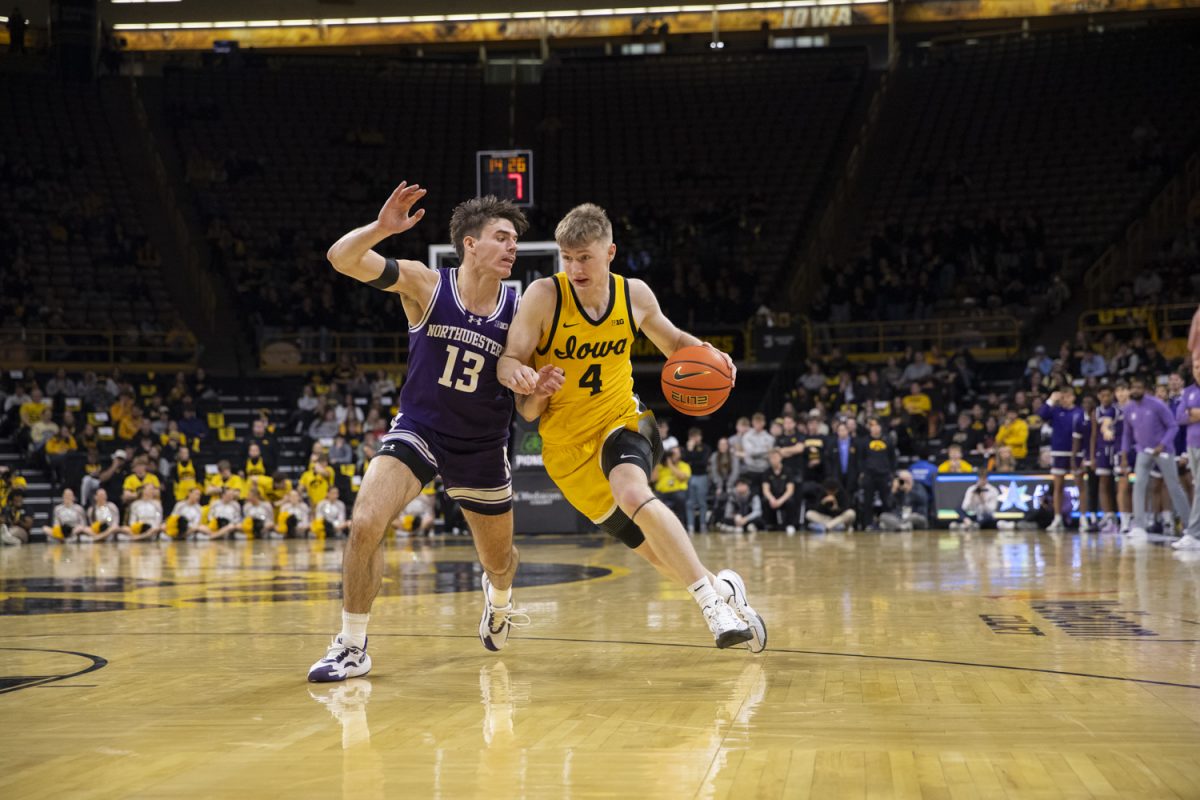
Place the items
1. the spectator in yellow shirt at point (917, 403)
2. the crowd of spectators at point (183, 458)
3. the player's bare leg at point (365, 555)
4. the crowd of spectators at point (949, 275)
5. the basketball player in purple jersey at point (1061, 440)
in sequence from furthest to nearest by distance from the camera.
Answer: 1. the crowd of spectators at point (949, 275)
2. the spectator in yellow shirt at point (917, 403)
3. the crowd of spectators at point (183, 458)
4. the basketball player in purple jersey at point (1061, 440)
5. the player's bare leg at point (365, 555)

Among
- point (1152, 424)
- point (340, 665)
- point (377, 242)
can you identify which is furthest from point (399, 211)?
point (1152, 424)

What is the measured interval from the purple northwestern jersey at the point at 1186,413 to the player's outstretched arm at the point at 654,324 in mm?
8332

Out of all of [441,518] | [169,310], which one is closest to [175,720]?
[441,518]

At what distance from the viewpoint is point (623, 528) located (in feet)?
16.9

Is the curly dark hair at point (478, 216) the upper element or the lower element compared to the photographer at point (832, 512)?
upper

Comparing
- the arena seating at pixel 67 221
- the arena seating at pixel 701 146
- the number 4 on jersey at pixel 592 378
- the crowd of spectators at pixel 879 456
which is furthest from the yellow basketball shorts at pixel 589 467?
the arena seating at pixel 701 146

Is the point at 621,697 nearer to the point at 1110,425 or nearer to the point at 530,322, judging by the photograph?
the point at 530,322

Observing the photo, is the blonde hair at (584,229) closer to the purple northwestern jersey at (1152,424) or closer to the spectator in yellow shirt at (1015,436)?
the purple northwestern jersey at (1152,424)

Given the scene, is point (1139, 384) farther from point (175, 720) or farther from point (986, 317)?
point (175, 720)

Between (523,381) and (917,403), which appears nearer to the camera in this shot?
(523,381)

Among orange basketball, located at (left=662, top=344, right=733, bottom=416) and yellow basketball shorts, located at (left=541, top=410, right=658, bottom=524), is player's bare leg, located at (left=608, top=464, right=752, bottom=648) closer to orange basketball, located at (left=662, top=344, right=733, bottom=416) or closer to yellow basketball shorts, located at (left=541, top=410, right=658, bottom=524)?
yellow basketball shorts, located at (left=541, top=410, right=658, bottom=524)

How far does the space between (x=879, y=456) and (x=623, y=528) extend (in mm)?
12467

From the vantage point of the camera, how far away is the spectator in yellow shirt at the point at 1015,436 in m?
17.5

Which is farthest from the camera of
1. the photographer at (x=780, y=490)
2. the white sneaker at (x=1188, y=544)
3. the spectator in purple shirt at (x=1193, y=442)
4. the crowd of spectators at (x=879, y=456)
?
the photographer at (x=780, y=490)
